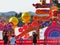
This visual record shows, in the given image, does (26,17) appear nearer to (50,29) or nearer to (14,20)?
(14,20)

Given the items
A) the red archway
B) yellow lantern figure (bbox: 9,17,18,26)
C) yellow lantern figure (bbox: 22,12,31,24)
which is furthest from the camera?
yellow lantern figure (bbox: 9,17,18,26)

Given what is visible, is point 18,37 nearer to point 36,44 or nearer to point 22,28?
point 22,28

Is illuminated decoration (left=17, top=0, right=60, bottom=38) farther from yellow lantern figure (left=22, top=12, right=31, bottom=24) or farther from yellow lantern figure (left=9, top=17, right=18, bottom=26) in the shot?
yellow lantern figure (left=9, top=17, right=18, bottom=26)

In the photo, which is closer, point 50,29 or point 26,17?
point 50,29

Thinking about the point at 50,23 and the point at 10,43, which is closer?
the point at 10,43

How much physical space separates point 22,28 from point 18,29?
297 mm

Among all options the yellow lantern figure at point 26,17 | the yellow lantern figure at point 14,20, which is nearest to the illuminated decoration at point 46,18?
the yellow lantern figure at point 26,17

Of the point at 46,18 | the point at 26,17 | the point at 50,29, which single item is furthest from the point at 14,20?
the point at 50,29

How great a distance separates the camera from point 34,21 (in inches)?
491

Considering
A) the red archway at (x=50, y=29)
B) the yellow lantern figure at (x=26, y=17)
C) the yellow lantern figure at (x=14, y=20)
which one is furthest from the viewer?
the yellow lantern figure at (x=14, y=20)

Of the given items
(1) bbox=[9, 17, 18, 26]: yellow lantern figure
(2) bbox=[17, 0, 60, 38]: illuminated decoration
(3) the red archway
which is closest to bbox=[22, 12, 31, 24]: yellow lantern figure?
(2) bbox=[17, 0, 60, 38]: illuminated decoration

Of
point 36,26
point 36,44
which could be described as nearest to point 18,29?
point 36,26

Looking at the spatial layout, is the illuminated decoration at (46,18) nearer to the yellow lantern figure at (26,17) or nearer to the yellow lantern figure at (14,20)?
the yellow lantern figure at (26,17)

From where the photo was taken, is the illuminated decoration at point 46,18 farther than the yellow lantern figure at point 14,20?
No
